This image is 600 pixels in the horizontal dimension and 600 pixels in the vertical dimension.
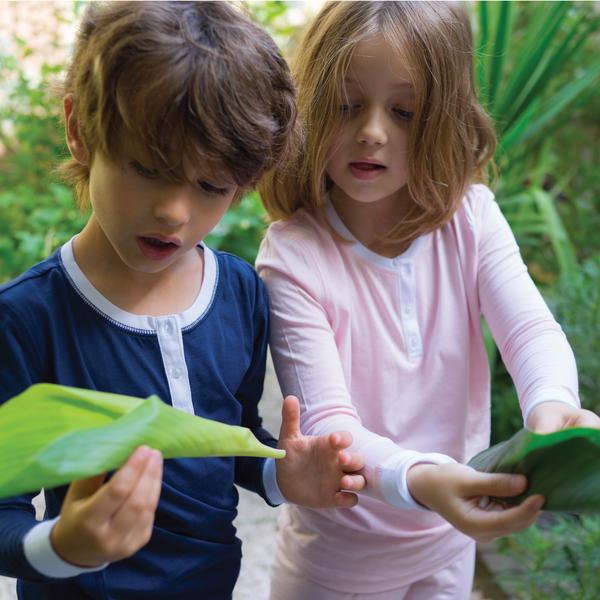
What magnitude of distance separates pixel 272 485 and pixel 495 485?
1.14 ft

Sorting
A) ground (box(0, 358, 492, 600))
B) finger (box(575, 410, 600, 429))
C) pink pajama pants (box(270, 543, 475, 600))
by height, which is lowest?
ground (box(0, 358, 492, 600))

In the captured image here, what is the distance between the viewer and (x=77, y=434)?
0.73 meters

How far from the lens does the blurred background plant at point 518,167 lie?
2449 mm

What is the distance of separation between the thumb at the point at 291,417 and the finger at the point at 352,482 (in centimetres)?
9

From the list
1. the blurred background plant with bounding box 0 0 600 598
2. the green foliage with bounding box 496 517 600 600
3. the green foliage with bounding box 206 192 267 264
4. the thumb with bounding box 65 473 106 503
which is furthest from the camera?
the green foliage with bounding box 206 192 267 264

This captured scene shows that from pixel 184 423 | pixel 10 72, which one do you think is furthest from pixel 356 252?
pixel 10 72

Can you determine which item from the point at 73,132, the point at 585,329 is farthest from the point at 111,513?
the point at 585,329

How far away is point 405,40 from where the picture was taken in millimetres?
1215

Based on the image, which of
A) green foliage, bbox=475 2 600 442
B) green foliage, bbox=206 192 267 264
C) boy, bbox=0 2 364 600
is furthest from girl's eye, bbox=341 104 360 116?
green foliage, bbox=206 192 267 264

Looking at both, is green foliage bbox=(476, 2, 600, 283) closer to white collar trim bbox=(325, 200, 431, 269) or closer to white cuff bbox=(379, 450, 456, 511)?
white collar trim bbox=(325, 200, 431, 269)

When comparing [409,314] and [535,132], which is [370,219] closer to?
[409,314]

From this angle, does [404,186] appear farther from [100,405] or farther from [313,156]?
[100,405]

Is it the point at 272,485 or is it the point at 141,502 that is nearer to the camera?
the point at 141,502

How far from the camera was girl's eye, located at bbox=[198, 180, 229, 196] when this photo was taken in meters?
1.01
